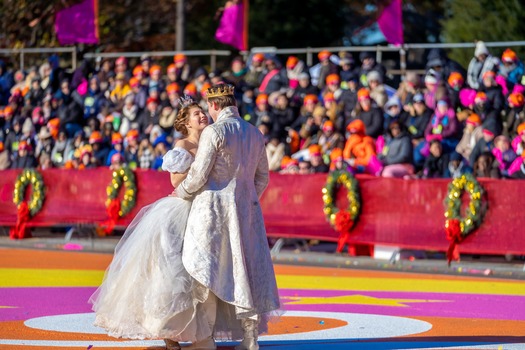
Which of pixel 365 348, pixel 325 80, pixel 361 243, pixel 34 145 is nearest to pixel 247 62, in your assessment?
pixel 325 80

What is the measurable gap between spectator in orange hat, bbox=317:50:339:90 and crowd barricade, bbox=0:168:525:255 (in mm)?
4089

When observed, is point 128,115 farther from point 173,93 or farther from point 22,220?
point 22,220

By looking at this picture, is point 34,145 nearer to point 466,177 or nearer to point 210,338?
point 466,177

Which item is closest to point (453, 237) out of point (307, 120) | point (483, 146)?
point (483, 146)

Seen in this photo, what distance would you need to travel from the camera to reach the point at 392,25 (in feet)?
83.0

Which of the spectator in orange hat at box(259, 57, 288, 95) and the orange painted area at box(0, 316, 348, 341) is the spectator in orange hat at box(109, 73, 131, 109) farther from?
the orange painted area at box(0, 316, 348, 341)

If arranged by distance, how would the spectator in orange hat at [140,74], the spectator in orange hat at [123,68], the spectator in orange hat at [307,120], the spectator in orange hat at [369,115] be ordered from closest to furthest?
1. the spectator in orange hat at [369,115]
2. the spectator in orange hat at [307,120]
3. the spectator in orange hat at [140,74]
4. the spectator in orange hat at [123,68]

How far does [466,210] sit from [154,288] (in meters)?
9.34

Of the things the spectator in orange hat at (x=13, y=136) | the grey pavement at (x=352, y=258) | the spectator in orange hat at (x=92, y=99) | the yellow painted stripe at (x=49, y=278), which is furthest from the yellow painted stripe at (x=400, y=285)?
the spectator in orange hat at (x=13, y=136)

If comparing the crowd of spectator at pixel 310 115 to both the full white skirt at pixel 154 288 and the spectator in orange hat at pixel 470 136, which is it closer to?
the spectator in orange hat at pixel 470 136

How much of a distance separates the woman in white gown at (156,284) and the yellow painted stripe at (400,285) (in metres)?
5.66

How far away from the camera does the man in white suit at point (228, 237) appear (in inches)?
364

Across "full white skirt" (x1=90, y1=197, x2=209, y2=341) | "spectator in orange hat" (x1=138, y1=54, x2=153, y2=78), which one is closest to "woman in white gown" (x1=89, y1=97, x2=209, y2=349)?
"full white skirt" (x1=90, y1=197, x2=209, y2=341)

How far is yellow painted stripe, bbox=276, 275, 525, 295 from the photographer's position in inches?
593
